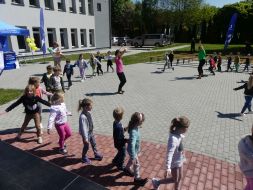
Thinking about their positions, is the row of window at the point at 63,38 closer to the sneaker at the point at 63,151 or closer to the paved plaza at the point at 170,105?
the paved plaza at the point at 170,105

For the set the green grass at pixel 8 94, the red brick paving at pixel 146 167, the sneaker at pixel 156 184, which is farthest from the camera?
the green grass at pixel 8 94

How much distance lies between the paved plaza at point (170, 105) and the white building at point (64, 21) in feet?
30.0

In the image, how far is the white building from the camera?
24.2m

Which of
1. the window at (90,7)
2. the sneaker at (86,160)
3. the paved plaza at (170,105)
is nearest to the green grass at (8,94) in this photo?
the paved plaza at (170,105)

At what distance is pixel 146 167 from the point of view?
17.4 ft

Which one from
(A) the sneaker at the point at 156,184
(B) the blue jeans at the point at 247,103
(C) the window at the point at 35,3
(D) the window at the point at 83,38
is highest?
(C) the window at the point at 35,3

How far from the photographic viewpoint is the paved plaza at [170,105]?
679 centimetres

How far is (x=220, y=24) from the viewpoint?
48.2m

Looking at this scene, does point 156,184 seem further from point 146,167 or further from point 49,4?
point 49,4

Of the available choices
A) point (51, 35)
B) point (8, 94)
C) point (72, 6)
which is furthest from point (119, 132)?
point (72, 6)

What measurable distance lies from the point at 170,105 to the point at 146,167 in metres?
4.98

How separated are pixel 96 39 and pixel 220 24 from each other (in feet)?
84.8

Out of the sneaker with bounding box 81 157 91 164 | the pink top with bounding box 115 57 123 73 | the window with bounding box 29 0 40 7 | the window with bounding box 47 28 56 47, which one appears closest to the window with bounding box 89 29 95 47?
the window with bounding box 47 28 56 47

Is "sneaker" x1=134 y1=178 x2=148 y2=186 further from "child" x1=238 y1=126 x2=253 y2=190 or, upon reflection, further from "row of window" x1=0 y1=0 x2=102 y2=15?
"row of window" x1=0 y1=0 x2=102 y2=15
